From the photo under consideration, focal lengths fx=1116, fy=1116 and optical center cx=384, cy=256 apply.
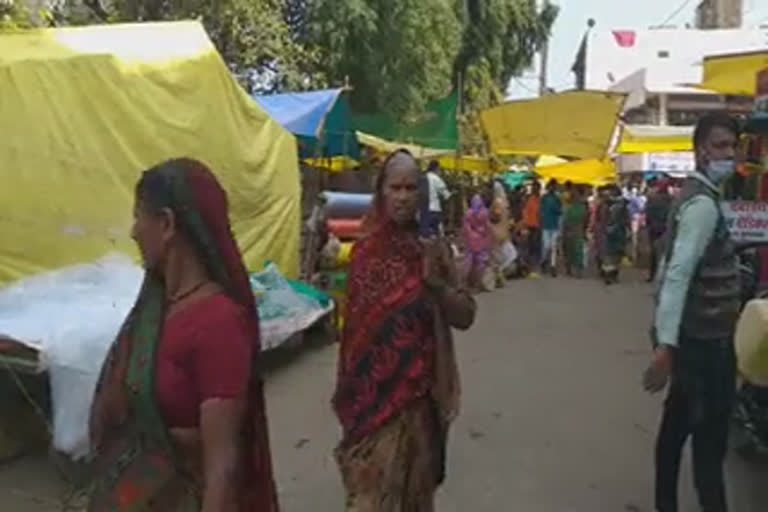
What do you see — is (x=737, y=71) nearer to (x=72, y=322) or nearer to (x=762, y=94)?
(x=762, y=94)

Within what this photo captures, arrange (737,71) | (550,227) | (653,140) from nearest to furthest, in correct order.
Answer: (737,71), (550,227), (653,140)

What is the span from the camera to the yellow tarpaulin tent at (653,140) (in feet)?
72.4

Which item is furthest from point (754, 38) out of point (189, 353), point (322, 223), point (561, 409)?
point (189, 353)

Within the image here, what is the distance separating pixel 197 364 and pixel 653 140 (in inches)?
842

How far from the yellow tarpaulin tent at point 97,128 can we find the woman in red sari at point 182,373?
4336mm

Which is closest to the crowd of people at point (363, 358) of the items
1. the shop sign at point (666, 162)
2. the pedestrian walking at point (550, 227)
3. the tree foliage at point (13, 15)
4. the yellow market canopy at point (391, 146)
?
the tree foliage at point (13, 15)

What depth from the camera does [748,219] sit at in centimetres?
700

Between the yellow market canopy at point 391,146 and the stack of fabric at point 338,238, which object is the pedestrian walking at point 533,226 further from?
the stack of fabric at point 338,238

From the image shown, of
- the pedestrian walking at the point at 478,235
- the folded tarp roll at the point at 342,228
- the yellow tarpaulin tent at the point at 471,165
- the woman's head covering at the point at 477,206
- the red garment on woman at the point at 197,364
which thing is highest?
the red garment on woman at the point at 197,364

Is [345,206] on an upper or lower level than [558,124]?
lower

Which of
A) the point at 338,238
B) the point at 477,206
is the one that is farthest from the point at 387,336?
the point at 477,206

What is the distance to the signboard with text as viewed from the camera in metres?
6.83

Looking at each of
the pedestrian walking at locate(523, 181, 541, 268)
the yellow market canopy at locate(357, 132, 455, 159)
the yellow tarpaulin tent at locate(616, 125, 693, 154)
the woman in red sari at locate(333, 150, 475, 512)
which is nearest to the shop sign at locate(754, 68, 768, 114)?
the woman in red sari at locate(333, 150, 475, 512)

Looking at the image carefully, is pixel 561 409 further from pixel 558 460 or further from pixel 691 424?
pixel 691 424
